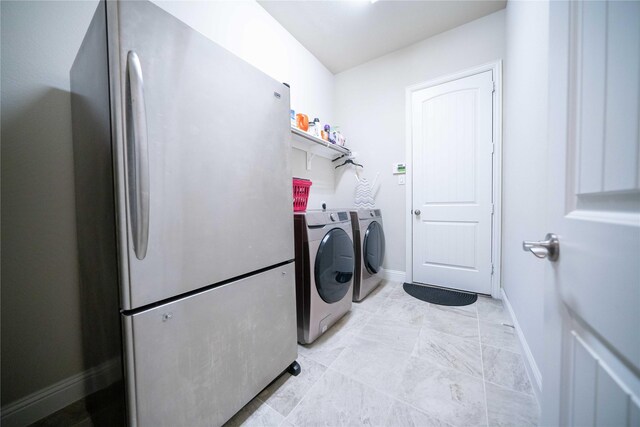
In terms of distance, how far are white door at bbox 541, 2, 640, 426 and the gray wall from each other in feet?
5.93

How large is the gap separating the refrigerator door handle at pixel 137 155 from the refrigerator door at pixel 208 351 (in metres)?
0.26

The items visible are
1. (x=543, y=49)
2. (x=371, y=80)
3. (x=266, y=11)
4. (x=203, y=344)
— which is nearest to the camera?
(x=203, y=344)

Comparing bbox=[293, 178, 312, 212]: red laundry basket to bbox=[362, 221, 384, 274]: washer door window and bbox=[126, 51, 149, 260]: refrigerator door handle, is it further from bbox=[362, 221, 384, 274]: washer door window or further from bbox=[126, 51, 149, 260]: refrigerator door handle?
bbox=[126, 51, 149, 260]: refrigerator door handle

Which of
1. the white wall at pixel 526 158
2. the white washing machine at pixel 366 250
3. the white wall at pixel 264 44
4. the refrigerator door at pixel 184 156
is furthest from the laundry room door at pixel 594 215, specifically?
the white wall at pixel 264 44

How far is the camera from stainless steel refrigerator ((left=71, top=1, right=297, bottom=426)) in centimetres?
64

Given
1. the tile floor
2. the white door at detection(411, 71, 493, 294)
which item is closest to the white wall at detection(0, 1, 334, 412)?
the tile floor

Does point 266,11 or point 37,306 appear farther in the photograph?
point 266,11

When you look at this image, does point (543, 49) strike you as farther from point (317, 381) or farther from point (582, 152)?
point (317, 381)

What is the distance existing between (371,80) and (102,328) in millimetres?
3228

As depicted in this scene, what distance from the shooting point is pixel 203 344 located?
81 cm

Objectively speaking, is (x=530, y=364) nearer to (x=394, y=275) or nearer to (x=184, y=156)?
(x=394, y=275)

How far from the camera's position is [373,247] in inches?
89.1

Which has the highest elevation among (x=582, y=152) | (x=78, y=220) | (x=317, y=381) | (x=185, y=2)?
(x=185, y=2)

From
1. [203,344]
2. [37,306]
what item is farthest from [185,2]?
[203,344]
